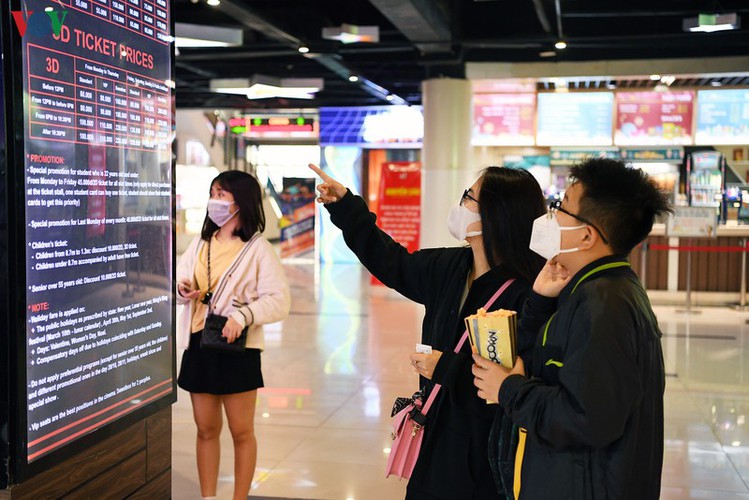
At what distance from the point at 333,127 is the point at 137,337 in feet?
52.0

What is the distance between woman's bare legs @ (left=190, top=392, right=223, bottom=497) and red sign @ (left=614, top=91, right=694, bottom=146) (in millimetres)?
9723

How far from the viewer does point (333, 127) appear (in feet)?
60.0

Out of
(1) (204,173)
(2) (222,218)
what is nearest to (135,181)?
(2) (222,218)

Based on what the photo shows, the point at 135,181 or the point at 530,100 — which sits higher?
the point at 530,100

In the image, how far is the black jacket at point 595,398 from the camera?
5.90 feet

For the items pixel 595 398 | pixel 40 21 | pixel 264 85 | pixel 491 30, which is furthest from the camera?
pixel 264 85

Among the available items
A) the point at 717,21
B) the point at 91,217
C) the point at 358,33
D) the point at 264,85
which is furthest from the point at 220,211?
the point at 264,85

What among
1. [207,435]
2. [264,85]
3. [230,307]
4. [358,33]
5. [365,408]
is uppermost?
[358,33]

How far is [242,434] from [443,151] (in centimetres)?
781

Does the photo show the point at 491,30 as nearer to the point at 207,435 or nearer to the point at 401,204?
the point at 401,204

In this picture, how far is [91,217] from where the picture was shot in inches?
93.7

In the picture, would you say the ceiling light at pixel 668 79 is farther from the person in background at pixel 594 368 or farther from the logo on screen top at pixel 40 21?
the logo on screen top at pixel 40 21

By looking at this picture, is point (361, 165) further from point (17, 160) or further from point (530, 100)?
point (17, 160)

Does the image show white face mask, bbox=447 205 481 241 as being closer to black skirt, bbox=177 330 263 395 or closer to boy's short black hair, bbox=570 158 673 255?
boy's short black hair, bbox=570 158 673 255
